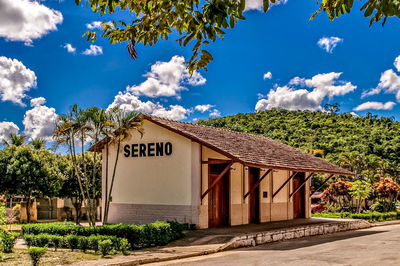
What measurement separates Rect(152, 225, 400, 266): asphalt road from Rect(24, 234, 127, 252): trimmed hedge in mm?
1931

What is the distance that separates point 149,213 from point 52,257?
7.84 meters

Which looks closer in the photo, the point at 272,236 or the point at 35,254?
the point at 35,254

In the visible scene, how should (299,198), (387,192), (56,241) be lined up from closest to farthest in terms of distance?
(56,241), (299,198), (387,192)

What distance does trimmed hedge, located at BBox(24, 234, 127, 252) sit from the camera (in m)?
13.6

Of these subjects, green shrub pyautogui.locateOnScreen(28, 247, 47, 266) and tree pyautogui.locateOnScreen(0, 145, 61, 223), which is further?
tree pyautogui.locateOnScreen(0, 145, 61, 223)

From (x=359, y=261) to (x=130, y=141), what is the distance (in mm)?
12502

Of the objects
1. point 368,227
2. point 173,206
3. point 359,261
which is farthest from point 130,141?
point 368,227

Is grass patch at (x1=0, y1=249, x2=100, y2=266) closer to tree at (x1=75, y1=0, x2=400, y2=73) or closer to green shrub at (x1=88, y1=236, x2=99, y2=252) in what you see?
green shrub at (x1=88, y1=236, x2=99, y2=252)

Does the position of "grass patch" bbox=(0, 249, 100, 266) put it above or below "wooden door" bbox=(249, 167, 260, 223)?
below

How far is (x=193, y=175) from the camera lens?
1891cm

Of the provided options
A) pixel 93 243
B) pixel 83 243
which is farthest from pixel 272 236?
pixel 83 243

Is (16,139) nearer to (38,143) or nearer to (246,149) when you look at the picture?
(38,143)

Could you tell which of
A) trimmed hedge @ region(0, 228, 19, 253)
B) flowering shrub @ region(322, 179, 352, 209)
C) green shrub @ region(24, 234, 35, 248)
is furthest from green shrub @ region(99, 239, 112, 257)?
flowering shrub @ region(322, 179, 352, 209)

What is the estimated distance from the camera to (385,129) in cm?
5478
